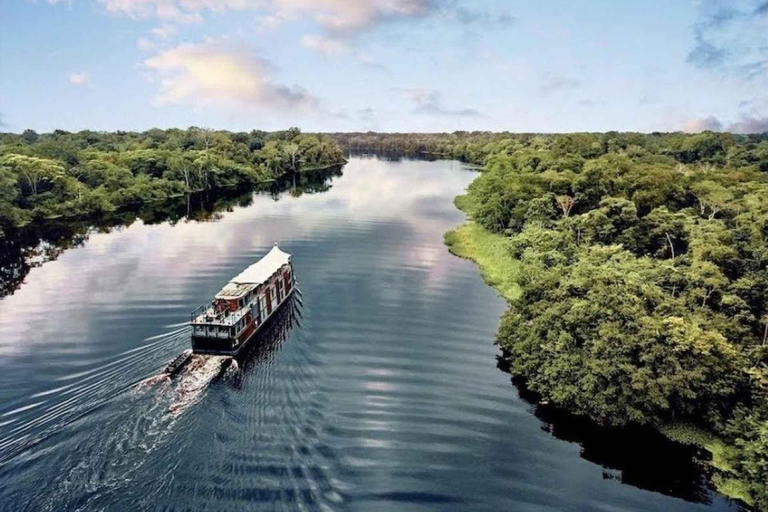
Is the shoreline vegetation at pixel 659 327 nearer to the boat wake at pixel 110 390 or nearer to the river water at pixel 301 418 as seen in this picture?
the river water at pixel 301 418

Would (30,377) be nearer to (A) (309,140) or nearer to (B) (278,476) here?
(B) (278,476)

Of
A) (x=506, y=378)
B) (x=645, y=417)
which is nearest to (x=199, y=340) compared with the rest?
(x=506, y=378)

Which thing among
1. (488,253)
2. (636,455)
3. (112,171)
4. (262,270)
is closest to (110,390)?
(262,270)

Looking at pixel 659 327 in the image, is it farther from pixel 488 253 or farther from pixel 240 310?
pixel 488 253

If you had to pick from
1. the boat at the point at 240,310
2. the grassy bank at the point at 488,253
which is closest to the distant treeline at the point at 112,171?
the boat at the point at 240,310

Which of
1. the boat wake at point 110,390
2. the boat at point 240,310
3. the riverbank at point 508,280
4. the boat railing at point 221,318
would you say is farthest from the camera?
the boat railing at point 221,318

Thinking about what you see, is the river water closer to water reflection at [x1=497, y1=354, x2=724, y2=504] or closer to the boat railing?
water reflection at [x1=497, y1=354, x2=724, y2=504]
